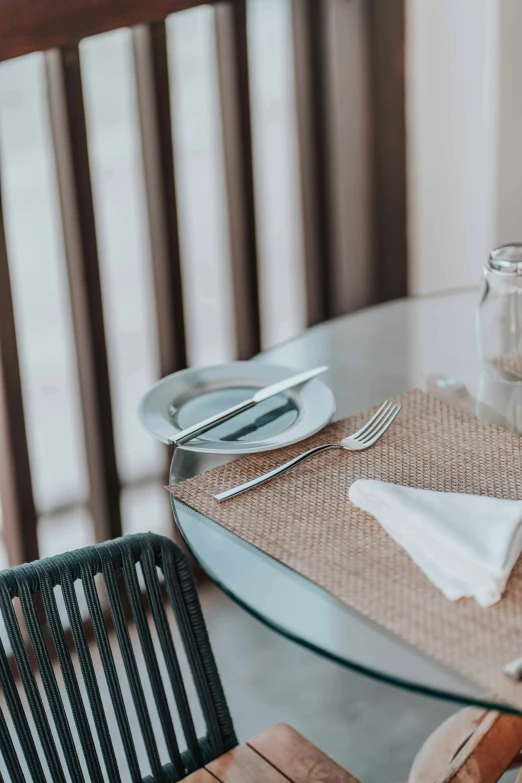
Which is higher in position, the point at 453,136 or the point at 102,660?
the point at 453,136

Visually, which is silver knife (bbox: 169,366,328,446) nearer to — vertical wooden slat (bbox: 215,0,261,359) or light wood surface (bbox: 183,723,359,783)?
light wood surface (bbox: 183,723,359,783)

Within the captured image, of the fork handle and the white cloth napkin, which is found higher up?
the fork handle

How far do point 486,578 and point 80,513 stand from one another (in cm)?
137

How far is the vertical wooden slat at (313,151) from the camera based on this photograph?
206 centimetres

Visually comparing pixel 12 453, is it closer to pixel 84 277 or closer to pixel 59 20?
pixel 84 277

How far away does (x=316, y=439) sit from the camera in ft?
3.95

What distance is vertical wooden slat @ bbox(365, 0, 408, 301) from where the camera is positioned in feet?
7.06

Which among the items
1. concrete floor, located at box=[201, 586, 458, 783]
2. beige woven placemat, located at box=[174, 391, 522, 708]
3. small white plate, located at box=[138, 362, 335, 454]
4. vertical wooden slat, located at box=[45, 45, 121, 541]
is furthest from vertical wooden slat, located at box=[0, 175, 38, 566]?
beige woven placemat, located at box=[174, 391, 522, 708]

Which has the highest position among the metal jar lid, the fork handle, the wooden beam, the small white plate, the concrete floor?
the wooden beam

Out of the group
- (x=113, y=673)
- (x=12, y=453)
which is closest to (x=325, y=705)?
(x=12, y=453)

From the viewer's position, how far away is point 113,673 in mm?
1216

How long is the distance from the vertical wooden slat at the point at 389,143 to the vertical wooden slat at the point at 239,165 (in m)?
0.33

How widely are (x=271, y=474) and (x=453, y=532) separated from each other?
0.23 metres

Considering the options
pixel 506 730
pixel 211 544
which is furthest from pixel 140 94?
pixel 506 730
